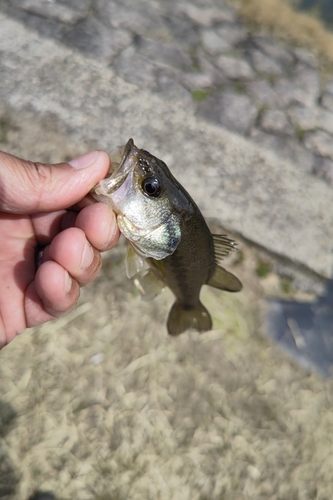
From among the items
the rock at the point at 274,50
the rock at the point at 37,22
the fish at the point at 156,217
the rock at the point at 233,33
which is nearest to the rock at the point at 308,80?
the rock at the point at 274,50

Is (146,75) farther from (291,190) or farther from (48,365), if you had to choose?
(48,365)

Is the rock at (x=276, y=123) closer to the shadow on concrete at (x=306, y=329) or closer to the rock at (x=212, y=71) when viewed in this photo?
the rock at (x=212, y=71)

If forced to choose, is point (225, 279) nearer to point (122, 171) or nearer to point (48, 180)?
point (122, 171)

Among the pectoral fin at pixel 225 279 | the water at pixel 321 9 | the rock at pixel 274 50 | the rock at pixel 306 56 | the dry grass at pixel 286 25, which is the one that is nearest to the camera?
the pectoral fin at pixel 225 279

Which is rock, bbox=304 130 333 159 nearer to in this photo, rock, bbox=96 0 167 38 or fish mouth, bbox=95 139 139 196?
rock, bbox=96 0 167 38

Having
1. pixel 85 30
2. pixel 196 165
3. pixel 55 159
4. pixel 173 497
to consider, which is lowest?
pixel 173 497

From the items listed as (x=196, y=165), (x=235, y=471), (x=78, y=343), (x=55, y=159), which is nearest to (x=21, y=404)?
(x=78, y=343)
